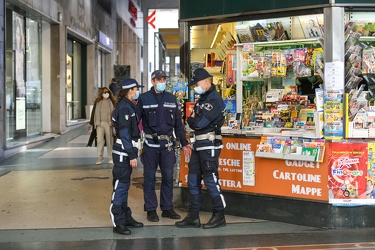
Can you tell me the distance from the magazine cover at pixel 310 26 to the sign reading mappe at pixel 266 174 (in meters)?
1.56

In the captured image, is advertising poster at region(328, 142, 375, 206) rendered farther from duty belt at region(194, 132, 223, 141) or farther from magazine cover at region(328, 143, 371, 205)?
duty belt at region(194, 132, 223, 141)

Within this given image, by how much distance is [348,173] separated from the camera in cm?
695

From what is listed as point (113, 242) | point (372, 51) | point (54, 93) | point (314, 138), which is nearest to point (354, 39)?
point (372, 51)

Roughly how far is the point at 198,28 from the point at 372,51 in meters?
2.54

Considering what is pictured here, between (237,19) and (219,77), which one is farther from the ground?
(237,19)

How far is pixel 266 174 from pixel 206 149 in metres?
0.92

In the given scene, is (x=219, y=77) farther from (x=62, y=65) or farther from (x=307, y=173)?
(x=62, y=65)

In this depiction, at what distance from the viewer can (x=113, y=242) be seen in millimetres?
6574

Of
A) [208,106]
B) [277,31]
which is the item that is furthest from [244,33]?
[208,106]

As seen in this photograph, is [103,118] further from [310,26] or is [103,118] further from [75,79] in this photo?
[75,79]

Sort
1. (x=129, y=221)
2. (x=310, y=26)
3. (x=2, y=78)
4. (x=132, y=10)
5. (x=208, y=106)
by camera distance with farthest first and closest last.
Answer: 1. (x=132, y=10)
2. (x=2, y=78)
3. (x=310, y=26)
4. (x=129, y=221)
5. (x=208, y=106)

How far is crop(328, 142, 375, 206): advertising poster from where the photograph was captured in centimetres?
695

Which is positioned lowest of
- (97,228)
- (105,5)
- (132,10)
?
(97,228)

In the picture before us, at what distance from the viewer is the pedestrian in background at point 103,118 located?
Answer: 505 inches
